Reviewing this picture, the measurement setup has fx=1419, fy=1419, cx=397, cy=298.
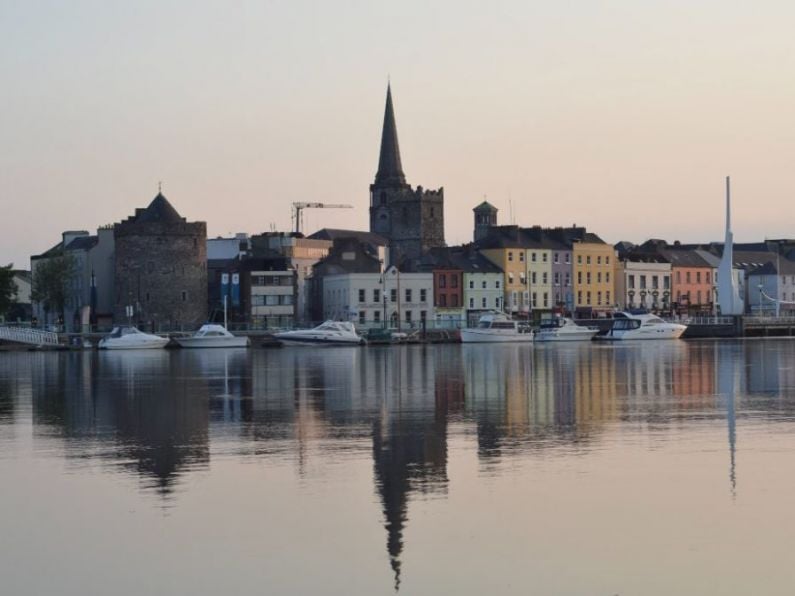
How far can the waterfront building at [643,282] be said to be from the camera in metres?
127

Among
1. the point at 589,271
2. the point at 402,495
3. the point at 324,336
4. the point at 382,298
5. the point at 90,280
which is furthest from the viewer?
the point at 589,271

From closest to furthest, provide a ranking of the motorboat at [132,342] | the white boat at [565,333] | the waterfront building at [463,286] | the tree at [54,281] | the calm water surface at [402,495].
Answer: the calm water surface at [402,495]
the motorboat at [132,342]
the white boat at [565,333]
the tree at [54,281]
the waterfront building at [463,286]

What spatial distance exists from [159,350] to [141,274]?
15569 mm

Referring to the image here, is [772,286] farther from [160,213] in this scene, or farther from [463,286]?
[160,213]

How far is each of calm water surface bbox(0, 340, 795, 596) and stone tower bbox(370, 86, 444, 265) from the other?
10955 centimetres

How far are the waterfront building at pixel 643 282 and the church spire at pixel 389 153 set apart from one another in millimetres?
31333

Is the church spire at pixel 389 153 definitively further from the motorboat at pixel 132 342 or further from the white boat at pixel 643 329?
the motorboat at pixel 132 342

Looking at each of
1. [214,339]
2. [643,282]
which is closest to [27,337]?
[214,339]

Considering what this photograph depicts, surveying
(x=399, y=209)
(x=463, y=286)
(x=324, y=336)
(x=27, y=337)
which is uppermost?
(x=399, y=209)

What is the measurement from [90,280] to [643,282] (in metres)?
49.1

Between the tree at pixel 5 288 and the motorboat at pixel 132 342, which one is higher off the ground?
the tree at pixel 5 288

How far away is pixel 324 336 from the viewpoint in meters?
92.0

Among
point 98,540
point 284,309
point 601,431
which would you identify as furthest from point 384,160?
point 98,540

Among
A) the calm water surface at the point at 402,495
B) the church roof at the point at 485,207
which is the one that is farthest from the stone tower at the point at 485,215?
the calm water surface at the point at 402,495
